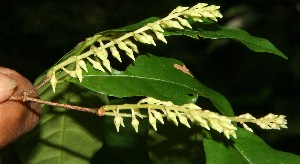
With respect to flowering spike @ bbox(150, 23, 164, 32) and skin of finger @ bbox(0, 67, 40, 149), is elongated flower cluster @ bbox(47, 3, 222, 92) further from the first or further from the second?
skin of finger @ bbox(0, 67, 40, 149)

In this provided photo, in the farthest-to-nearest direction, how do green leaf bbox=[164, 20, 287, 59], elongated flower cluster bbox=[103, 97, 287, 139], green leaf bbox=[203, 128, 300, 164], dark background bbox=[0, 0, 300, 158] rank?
1. dark background bbox=[0, 0, 300, 158]
2. green leaf bbox=[164, 20, 287, 59]
3. green leaf bbox=[203, 128, 300, 164]
4. elongated flower cluster bbox=[103, 97, 287, 139]

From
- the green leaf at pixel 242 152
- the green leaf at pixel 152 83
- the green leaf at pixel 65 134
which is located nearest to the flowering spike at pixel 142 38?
the green leaf at pixel 152 83

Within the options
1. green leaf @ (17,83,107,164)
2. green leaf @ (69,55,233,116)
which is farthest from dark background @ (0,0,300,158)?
green leaf @ (69,55,233,116)

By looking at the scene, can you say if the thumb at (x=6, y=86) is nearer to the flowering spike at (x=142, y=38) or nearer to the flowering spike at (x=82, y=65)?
the flowering spike at (x=82, y=65)

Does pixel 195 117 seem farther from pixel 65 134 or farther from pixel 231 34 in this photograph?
pixel 65 134

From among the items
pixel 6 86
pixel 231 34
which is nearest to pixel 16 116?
pixel 6 86
